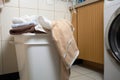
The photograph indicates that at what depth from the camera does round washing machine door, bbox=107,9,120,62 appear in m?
1.09

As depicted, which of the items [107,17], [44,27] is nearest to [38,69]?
[44,27]

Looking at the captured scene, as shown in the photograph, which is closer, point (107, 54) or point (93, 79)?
point (107, 54)

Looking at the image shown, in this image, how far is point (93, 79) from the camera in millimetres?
1311

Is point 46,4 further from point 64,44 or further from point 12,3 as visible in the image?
point 64,44

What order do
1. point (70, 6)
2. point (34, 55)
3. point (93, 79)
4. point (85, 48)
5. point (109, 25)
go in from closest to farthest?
point (34, 55) → point (109, 25) → point (93, 79) → point (85, 48) → point (70, 6)

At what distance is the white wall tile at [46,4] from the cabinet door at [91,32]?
36 cm

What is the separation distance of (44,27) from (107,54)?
0.60 metres

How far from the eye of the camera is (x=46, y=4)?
1.65 m

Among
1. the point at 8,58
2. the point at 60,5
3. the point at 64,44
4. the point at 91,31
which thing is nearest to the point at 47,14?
the point at 60,5

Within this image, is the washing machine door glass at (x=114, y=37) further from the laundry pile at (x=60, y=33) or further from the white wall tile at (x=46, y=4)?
the white wall tile at (x=46, y=4)

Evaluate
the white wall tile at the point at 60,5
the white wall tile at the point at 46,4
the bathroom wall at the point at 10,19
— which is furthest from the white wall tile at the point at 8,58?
the white wall tile at the point at 60,5

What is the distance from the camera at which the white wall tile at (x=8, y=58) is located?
139 centimetres

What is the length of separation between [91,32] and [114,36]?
41cm

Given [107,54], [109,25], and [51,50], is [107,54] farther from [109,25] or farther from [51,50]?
[51,50]
